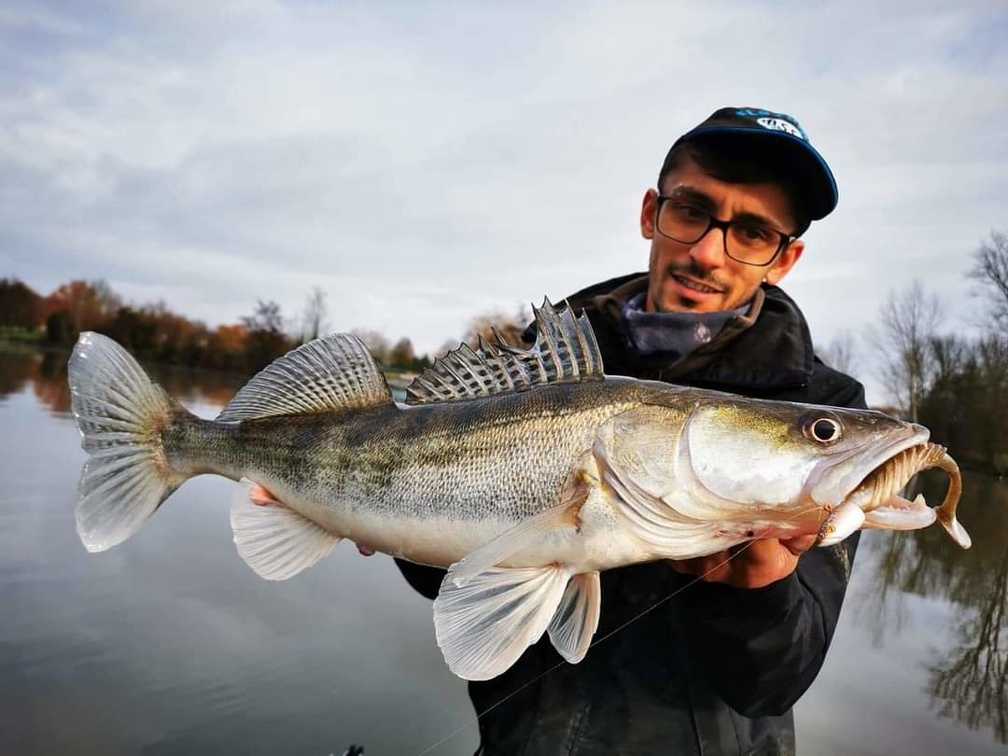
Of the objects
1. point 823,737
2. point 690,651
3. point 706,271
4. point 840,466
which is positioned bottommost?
point 823,737

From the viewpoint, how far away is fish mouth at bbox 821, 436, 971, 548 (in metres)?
1.76

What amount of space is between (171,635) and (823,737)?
6781 mm

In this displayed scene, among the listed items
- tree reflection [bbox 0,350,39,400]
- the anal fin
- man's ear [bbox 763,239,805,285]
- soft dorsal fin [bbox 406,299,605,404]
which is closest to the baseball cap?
man's ear [bbox 763,239,805,285]

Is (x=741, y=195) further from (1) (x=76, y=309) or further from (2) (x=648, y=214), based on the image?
(1) (x=76, y=309)

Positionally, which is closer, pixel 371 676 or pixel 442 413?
pixel 442 413

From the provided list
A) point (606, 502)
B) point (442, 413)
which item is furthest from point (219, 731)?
point (606, 502)

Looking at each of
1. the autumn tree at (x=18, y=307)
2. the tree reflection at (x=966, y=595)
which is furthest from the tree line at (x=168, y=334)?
the tree reflection at (x=966, y=595)

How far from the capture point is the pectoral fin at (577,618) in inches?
81.3

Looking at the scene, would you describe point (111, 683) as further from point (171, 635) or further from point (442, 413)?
point (442, 413)

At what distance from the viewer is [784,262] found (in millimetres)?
3191

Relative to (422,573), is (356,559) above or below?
below

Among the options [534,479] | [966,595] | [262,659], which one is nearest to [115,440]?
[534,479]

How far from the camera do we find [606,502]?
206cm

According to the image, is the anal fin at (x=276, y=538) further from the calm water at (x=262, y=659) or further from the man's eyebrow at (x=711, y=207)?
the calm water at (x=262, y=659)
